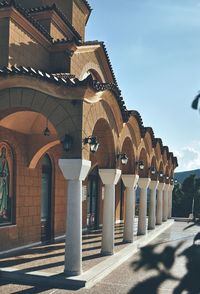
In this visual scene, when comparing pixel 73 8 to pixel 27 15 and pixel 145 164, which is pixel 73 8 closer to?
pixel 27 15

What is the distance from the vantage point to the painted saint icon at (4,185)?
42.8ft

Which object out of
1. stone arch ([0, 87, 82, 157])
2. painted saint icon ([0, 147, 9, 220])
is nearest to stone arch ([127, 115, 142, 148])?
painted saint icon ([0, 147, 9, 220])

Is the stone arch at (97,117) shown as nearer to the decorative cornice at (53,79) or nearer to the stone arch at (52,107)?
the stone arch at (52,107)

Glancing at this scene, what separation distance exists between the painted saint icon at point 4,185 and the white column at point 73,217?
381 centimetres

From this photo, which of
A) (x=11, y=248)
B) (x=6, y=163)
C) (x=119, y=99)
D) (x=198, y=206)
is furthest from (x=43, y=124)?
(x=198, y=206)

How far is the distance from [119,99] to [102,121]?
0.97 metres

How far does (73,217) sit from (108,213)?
3257 mm

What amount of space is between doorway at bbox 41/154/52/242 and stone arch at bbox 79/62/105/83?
379 centimetres

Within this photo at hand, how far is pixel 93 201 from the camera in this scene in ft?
70.2

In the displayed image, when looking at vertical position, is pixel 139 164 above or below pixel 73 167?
above

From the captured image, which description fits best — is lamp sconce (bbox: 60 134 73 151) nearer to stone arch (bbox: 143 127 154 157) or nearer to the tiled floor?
the tiled floor

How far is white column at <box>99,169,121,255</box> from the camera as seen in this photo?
12953mm

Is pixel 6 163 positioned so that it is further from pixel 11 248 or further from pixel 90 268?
pixel 90 268

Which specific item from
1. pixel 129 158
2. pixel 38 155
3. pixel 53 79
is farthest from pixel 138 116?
pixel 53 79
